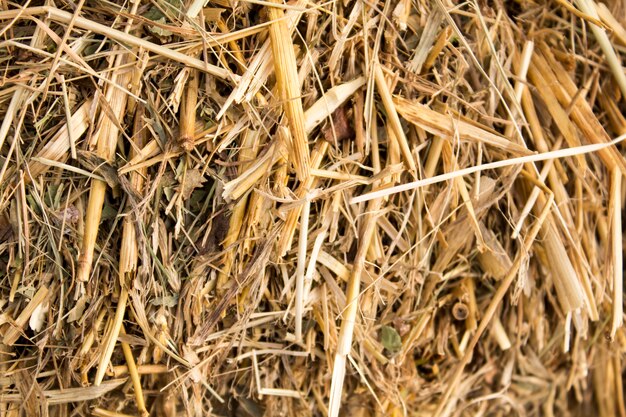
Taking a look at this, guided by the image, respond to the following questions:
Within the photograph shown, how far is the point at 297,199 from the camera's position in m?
1.06

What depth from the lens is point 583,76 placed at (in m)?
1.32

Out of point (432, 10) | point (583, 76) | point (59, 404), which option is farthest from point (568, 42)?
point (59, 404)

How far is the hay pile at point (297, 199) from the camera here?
3.39ft

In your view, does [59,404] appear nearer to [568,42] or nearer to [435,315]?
[435,315]

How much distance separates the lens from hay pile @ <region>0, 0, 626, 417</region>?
103 centimetres

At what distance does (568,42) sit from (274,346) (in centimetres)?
79

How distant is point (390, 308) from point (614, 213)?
1.49 ft

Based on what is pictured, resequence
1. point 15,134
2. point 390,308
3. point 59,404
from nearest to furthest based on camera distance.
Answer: point 15,134
point 59,404
point 390,308

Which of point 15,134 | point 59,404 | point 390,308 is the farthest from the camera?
point 390,308

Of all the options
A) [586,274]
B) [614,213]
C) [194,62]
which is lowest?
[586,274]

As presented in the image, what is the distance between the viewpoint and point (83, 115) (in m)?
1.03

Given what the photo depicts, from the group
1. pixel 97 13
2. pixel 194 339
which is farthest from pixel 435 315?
pixel 97 13

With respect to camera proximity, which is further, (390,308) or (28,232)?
(390,308)

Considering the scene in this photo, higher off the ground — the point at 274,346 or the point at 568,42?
the point at 568,42
